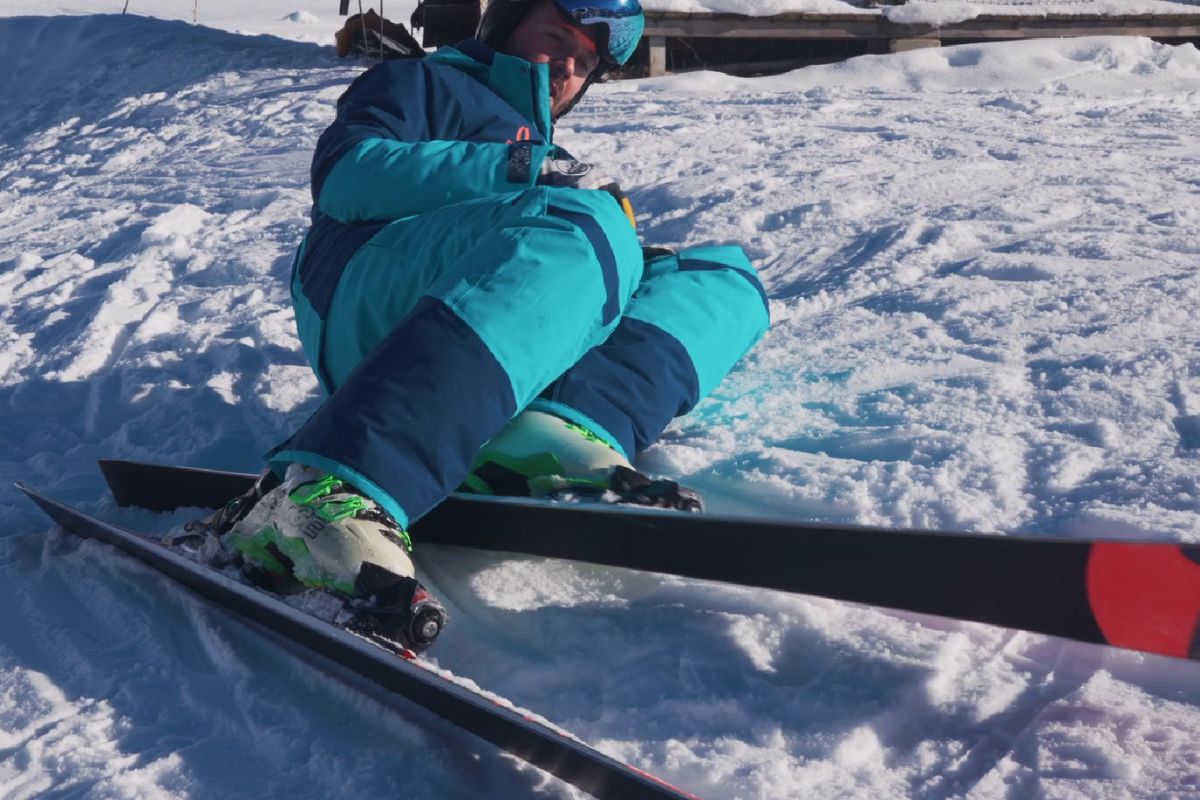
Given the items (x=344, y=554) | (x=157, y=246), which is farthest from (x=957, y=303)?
(x=157, y=246)

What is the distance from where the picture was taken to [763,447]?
2.25 metres

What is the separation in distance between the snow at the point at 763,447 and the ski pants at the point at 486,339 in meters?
0.19

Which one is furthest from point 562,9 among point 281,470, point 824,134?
point 824,134

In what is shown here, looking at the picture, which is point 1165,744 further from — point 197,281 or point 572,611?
point 197,281

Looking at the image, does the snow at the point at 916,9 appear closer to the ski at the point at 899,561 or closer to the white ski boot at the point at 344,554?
the ski at the point at 899,561

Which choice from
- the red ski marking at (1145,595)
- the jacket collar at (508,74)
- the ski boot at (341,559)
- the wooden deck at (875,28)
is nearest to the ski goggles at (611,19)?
the jacket collar at (508,74)

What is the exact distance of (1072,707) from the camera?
1368 millimetres

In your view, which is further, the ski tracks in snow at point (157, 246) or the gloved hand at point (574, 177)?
the ski tracks in snow at point (157, 246)

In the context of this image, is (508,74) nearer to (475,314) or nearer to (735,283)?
(735,283)

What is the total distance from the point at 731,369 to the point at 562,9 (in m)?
0.84

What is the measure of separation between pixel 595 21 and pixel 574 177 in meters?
0.59

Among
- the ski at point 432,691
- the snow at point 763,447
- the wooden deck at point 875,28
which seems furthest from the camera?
the wooden deck at point 875,28

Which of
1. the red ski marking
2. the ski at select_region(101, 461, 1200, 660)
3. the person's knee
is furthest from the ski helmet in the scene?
Answer: the red ski marking

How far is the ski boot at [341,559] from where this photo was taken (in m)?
1.50
